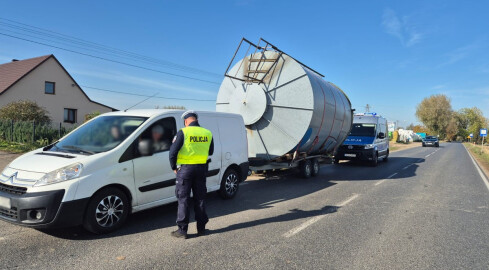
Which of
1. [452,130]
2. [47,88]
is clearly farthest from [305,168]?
[452,130]

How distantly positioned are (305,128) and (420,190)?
355cm

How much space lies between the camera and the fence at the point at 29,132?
1537 cm

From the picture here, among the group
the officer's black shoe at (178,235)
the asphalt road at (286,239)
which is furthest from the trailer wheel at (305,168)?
the officer's black shoe at (178,235)

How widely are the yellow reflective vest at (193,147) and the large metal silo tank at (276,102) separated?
4.86 meters

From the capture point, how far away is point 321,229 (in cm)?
Answer: 496

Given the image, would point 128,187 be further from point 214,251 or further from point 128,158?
point 214,251

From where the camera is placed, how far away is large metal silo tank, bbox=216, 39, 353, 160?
9.04 meters

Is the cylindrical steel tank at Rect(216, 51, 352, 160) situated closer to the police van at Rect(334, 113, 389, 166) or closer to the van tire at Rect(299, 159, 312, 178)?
the van tire at Rect(299, 159, 312, 178)

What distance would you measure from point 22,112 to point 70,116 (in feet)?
29.5

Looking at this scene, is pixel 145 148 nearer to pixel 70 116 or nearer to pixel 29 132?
pixel 29 132

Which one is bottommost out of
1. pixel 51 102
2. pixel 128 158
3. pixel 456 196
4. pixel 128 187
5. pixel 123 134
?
pixel 456 196

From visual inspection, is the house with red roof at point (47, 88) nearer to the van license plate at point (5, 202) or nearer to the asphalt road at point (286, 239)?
the asphalt road at point (286, 239)

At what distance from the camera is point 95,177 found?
4195 millimetres

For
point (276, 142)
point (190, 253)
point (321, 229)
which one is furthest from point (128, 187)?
point (276, 142)
